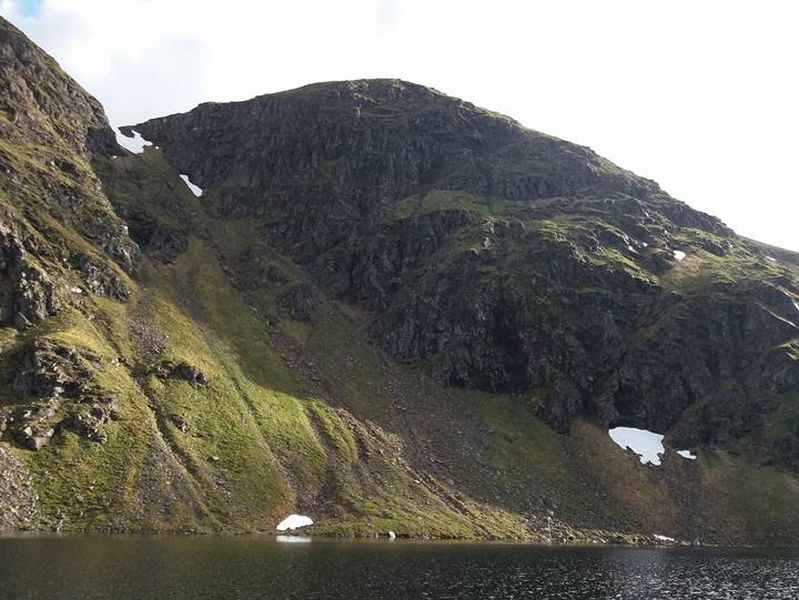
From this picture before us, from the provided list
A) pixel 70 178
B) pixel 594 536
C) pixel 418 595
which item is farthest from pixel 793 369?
pixel 70 178

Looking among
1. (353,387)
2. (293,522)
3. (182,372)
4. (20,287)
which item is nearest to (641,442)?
(353,387)

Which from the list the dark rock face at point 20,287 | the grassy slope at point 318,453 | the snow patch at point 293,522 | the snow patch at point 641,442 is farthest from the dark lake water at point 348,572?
the dark rock face at point 20,287

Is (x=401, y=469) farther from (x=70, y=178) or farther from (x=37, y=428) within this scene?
(x=70, y=178)

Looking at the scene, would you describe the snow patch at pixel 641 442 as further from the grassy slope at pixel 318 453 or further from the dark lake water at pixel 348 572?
the dark lake water at pixel 348 572

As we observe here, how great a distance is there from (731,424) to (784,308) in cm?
4537

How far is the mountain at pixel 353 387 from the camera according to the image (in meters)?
112

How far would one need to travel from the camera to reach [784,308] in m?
189

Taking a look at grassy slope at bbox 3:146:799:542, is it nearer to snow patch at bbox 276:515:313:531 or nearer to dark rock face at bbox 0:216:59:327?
snow patch at bbox 276:515:313:531

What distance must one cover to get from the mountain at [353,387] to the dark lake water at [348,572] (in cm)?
2041

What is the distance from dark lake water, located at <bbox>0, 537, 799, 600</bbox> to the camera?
5647cm

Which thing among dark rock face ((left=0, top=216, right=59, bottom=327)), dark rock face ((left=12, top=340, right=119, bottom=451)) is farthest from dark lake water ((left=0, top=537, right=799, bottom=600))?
dark rock face ((left=0, top=216, right=59, bottom=327))

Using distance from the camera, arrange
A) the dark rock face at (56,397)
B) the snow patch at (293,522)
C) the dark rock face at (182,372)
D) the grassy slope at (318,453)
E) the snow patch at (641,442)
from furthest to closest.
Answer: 1. the snow patch at (641,442)
2. the dark rock face at (182,372)
3. the snow patch at (293,522)
4. the grassy slope at (318,453)
5. the dark rock face at (56,397)

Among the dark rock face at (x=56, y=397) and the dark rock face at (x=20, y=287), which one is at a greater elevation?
the dark rock face at (x=20, y=287)

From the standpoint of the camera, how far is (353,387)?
163375 millimetres
